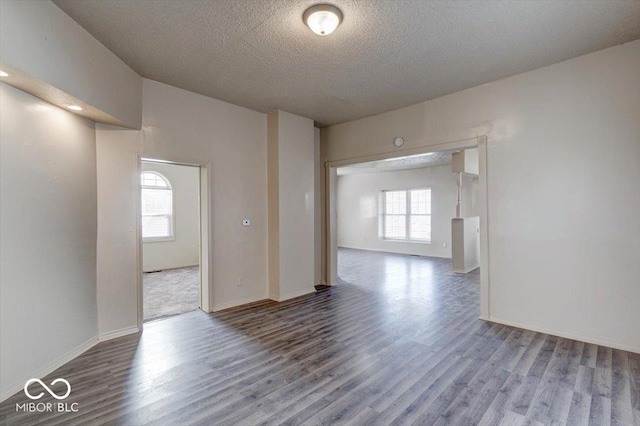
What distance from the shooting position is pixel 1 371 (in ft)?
7.16

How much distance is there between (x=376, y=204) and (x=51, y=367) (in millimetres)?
9375

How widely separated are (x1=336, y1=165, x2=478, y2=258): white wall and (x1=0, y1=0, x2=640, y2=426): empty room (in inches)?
176

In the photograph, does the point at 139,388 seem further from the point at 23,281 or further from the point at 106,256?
the point at 106,256

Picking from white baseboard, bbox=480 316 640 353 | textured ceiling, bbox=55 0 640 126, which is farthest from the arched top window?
white baseboard, bbox=480 316 640 353

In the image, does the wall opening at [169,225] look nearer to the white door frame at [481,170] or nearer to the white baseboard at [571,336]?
the white door frame at [481,170]

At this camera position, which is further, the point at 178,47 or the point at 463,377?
the point at 178,47

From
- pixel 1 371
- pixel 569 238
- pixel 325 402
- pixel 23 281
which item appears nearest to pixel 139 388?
pixel 1 371

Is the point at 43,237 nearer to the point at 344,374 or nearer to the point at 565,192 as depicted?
the point at 344,374

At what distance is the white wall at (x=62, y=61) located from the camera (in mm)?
1942

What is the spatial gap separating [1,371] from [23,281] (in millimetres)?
642

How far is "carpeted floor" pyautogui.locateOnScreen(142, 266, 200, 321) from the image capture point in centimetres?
426

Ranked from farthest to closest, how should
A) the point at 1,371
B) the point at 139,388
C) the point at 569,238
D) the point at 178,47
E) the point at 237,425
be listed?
the point at 569,238, the point at 178,47, the point at 139,388, the point at 1,371, the point at 237,425

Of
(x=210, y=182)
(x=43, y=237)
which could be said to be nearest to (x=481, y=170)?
(x=210, y=182)

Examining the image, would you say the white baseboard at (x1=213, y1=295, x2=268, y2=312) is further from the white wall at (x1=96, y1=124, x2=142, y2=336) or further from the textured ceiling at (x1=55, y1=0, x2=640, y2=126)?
the textured ceiling at (x1=55, y1=0, x2=640, y2=126)
